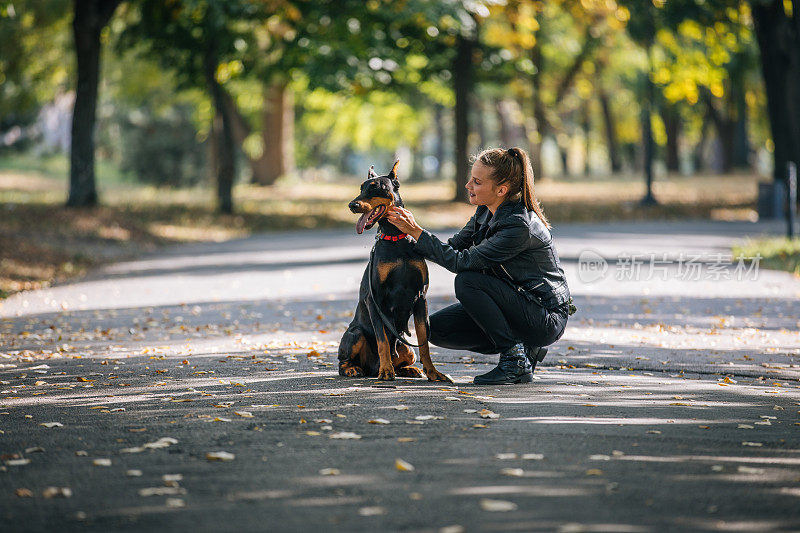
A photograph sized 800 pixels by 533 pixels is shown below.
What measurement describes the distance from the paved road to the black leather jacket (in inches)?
29.5

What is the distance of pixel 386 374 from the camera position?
7.31m

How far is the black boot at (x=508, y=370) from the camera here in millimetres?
7375

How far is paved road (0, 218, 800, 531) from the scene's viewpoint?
4445mm

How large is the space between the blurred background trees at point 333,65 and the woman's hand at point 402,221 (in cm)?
1122

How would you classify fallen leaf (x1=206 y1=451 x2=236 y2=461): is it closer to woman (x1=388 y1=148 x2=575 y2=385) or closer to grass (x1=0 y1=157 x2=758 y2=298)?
woman (x1=388 y1=148 x2=575 y2=385)

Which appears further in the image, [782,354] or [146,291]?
[146,291]

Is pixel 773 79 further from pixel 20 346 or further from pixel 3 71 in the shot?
pixel 20 346

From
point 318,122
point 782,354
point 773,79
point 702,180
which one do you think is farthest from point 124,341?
point 318,122

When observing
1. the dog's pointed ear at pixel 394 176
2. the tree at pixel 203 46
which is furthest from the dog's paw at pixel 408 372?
the tree at pixel 203 46

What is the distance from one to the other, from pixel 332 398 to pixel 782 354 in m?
4.66

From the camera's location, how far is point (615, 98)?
5734 centimetres

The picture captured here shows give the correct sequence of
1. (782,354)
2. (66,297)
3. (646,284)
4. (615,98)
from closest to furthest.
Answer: (782,354), (66,297), (646,284), (615,98)

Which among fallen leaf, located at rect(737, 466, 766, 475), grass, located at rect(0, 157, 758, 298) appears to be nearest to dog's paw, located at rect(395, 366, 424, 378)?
fallen leaf, located at rect(737, 466, 766, 475)

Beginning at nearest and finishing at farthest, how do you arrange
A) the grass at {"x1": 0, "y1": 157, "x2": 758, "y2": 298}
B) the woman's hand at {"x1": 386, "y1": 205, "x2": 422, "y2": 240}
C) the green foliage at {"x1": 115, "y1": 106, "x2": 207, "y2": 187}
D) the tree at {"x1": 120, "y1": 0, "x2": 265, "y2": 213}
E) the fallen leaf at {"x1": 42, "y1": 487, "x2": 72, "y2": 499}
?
the fallen leaf at {"x1": 42, "y1": 487, "x2": 72, "y2": 499} → the woman's hand at {"x1": 386, "y1": 205, "x2": 422, "y2": 240} → the grass at {"x1": 0, "y1": 157, "x2": 758, "y2": 298} → the tree at {"x1": 120, "y1": 0, "x2": 265, "y2": 213} → the green foliage at {"x1": 115, "y1": 106, "x2": 207, "y2": 187}
